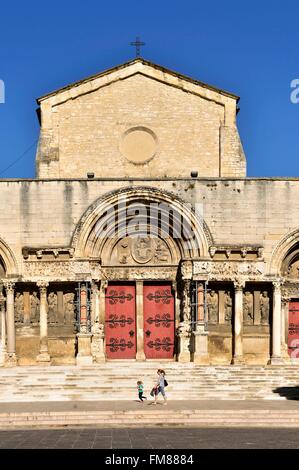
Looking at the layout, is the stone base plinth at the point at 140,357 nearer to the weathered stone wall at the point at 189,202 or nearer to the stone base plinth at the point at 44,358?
the stone base plinth at the point at 44,358

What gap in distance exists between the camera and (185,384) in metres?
21.0

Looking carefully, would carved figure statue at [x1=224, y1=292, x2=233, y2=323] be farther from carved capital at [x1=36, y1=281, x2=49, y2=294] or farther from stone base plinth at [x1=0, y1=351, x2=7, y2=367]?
stone base plinth at [x1=0, y1=351, x2=7, y2=367]

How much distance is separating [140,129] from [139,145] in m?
0.51

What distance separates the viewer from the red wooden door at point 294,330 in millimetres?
24000

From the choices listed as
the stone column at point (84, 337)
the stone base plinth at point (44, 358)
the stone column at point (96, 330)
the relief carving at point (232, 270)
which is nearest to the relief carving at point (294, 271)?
the relief carving at point (232, 270)

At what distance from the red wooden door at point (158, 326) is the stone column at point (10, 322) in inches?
155

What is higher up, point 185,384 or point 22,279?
point 22,279

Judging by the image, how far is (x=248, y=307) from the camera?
23859 mm

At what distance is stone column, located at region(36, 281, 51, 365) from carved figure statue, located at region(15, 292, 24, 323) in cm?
72

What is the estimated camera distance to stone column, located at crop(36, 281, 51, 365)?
23.4m

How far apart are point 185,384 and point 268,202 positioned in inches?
242

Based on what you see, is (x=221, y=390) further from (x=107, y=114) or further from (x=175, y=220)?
(x=107, y=114)
